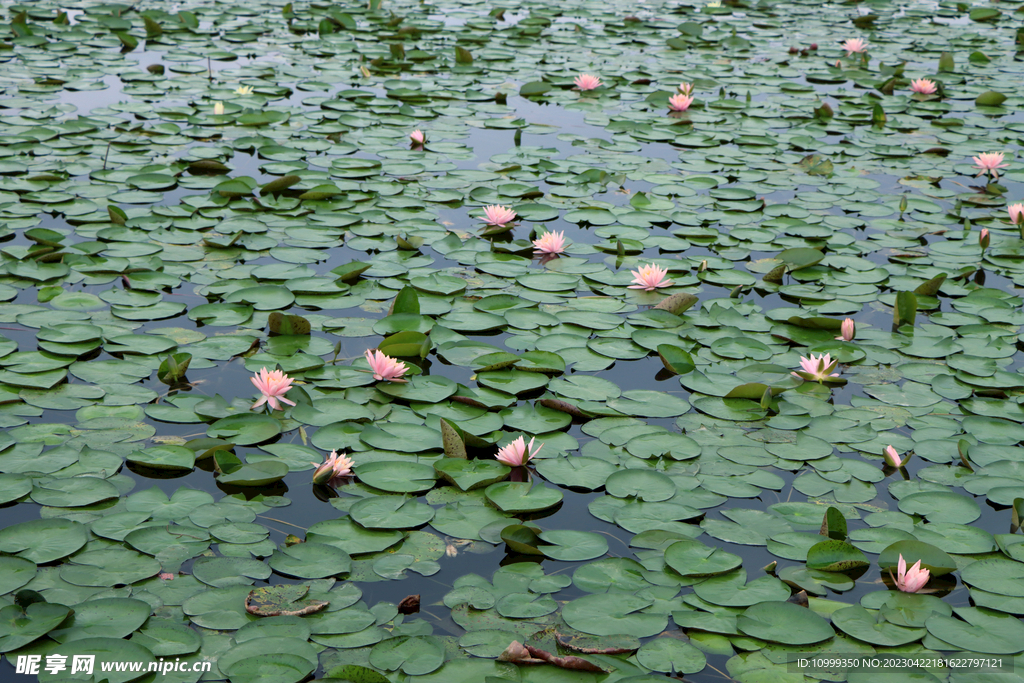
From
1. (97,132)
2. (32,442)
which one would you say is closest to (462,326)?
(32,442)

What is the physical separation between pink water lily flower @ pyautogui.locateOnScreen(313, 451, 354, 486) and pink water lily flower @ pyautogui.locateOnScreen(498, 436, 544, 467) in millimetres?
447

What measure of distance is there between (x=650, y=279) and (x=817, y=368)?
0.83m

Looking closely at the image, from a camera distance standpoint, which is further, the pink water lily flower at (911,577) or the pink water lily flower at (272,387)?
the pink water lily flower at (272,387)

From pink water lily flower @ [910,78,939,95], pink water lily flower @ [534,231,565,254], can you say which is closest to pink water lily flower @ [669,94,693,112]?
pink water lily flower @ [910,78,939,95]

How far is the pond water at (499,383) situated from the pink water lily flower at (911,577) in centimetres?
4

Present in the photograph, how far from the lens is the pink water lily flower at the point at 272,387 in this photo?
2.70m

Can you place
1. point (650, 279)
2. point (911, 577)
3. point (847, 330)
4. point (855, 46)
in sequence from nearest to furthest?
point (911, 577)
point (847, 330)
point (650, 279)
point (855, 46)

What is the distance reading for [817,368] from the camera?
2.97 meters

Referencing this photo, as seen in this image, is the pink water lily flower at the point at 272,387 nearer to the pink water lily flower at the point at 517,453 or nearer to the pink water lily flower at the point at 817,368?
the pink water lily flower at the point at 517,453

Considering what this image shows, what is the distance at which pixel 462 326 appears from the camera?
10.7 feet

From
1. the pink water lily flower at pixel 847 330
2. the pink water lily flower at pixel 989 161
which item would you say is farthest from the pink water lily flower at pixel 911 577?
the pink water lily flower at pixel 989 161

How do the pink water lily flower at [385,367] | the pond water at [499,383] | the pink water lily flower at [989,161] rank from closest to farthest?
the pond water at [499,383], the pink water lily flower at [385,367], the pink water lily flower at [989,161]

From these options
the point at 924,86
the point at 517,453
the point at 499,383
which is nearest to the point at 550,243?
the point at 499,383

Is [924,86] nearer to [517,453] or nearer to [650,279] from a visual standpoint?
[650,279]
